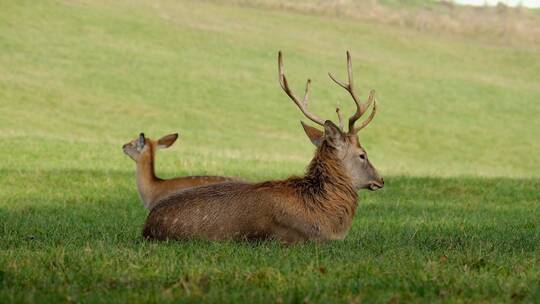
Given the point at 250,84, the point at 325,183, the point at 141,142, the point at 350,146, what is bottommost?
the point at 325,183

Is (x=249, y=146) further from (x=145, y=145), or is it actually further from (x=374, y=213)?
(x=374, y=213)

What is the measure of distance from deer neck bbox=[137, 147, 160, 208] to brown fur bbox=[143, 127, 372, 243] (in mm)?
4122

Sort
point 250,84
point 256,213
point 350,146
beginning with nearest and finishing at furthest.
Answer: point 256,213, point 350,146, point 250,84

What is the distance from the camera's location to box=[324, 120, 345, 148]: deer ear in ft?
32.3

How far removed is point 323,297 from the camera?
6324 mm

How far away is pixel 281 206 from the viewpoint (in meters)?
9.45

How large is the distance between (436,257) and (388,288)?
66.8 inches

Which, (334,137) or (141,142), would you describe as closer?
(334,137)

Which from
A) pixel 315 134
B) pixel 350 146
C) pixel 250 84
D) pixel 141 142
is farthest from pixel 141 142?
pixel 250 84

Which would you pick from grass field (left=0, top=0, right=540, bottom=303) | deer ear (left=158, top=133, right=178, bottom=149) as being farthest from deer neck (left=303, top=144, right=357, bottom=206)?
deer ear (left=158, top=133, right=178, bottom=149)

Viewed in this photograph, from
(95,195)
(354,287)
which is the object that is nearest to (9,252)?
(354,287)

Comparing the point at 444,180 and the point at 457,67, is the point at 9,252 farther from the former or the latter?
the point at 457,67

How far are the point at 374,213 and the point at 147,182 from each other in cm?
292

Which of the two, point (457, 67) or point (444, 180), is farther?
point (457, 67)
